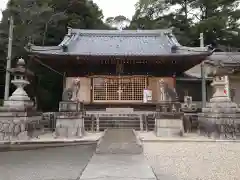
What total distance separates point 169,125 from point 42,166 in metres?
6.91

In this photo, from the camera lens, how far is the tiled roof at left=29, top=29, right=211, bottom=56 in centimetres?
1709

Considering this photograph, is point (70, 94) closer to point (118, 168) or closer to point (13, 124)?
point (13, 124)

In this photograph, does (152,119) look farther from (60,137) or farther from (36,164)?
(36,164)

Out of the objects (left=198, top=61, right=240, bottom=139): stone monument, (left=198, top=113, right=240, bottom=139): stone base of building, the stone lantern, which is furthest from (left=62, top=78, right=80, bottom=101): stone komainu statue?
(left=198, top=113, right=240, bottom=139): stone base of building

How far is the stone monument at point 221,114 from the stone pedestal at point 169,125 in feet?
4.26

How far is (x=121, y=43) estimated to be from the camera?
66.7ft

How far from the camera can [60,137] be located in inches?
408

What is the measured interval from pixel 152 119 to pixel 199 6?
25623mm

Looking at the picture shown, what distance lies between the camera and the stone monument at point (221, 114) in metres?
9.99

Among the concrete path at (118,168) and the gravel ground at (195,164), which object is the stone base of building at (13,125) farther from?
the gravel ground at (195,164)

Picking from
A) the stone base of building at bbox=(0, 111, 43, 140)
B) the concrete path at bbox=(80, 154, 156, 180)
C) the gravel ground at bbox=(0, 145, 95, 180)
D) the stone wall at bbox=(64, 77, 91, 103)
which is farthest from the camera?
the stone wall at bbox=(64, 77, 91, 103)

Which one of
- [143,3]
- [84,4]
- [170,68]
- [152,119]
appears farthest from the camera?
[143,3]

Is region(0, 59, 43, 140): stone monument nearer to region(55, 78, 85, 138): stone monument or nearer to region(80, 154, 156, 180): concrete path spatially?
region(55, 78, 85, 138): stone monument

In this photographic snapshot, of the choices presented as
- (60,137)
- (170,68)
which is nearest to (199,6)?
(170,68)
